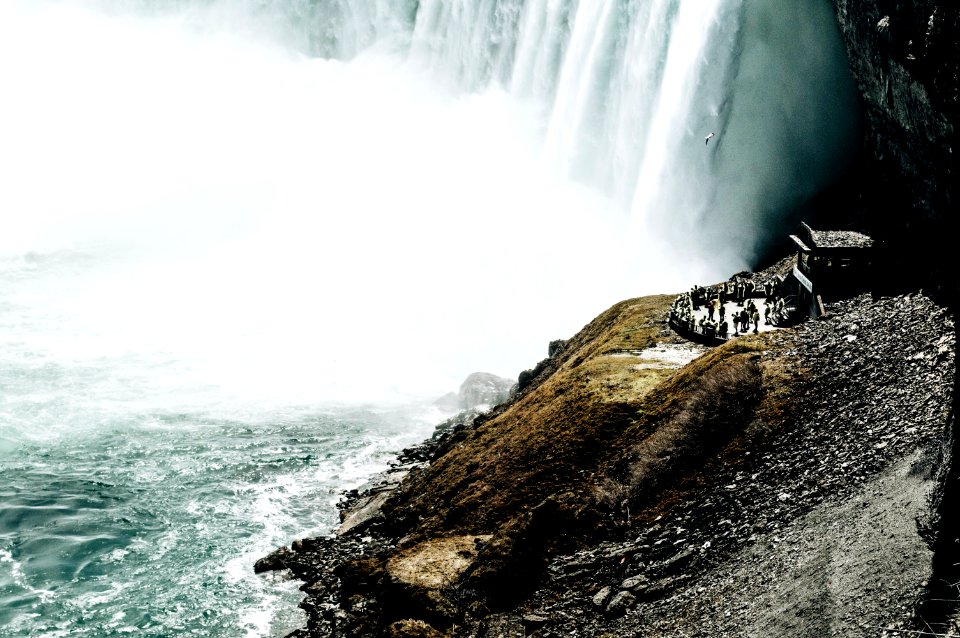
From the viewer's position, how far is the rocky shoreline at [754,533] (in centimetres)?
1947

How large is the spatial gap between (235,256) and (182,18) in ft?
220

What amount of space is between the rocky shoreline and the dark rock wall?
365 cm

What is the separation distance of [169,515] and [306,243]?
56.6m

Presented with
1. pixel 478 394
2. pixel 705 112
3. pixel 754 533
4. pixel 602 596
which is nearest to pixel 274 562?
pixel 602 596

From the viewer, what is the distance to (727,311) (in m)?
41.3

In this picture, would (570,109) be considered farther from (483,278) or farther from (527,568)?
(527,568)

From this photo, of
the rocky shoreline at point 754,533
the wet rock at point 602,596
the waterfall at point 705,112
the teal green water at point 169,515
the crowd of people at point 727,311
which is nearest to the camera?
the rocky shoreline at point 754,533

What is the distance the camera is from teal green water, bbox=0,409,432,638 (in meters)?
32.0

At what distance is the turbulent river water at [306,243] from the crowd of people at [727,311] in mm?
15418

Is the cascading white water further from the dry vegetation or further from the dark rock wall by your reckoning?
the dry vegetation

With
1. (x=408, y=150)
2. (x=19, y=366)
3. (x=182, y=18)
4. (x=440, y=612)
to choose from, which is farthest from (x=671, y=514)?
(x=182, y=18)

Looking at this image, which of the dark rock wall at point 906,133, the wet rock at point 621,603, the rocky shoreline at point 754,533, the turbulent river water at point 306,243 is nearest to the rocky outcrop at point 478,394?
the turbulent river water at point 306,243

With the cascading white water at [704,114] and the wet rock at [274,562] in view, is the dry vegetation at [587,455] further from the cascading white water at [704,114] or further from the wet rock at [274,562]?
the cascading white water at [704,114]

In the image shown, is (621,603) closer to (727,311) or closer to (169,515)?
(727,311)
